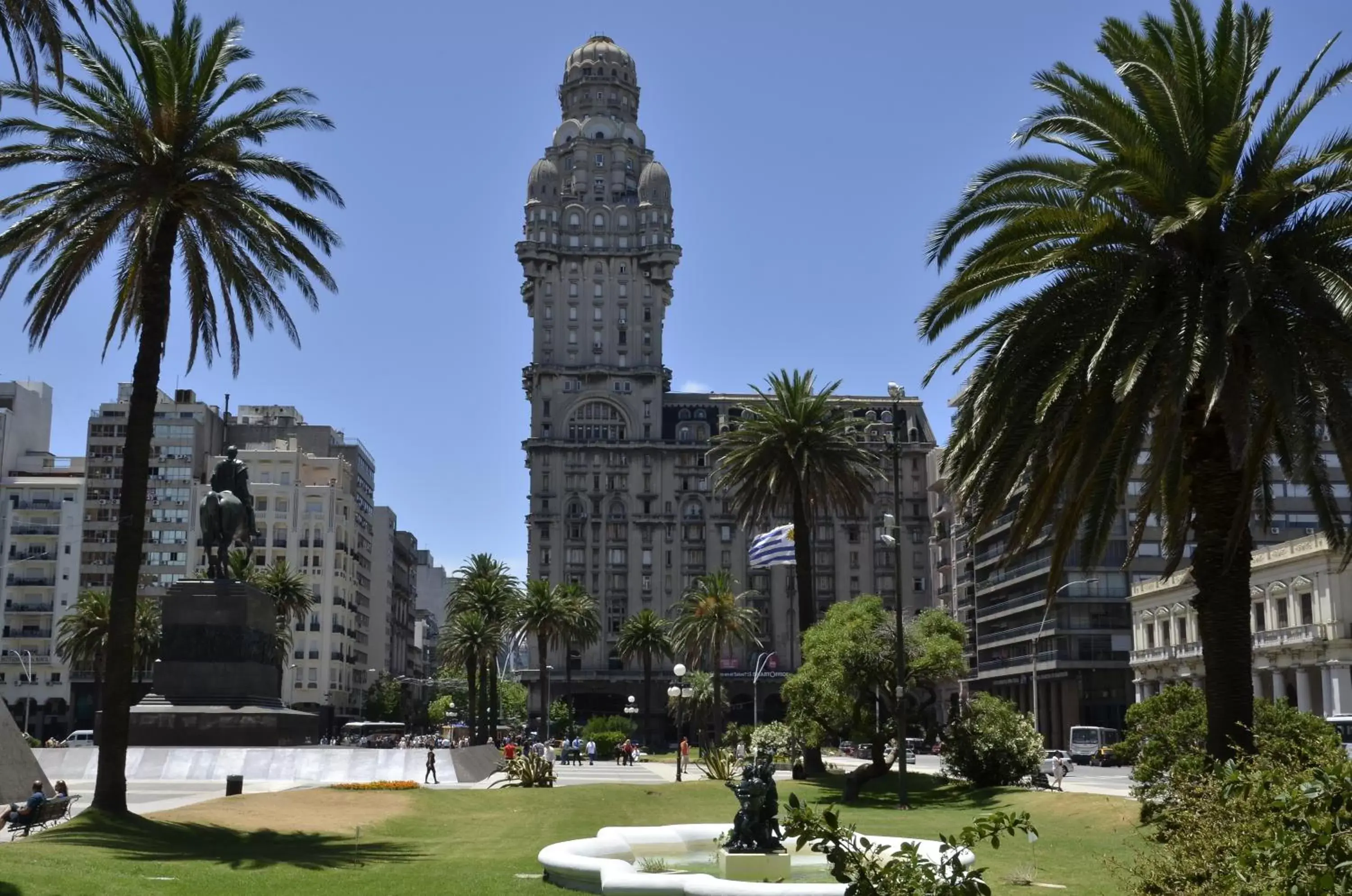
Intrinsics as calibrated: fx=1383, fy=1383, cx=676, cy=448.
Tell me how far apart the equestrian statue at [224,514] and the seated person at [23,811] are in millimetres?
17449

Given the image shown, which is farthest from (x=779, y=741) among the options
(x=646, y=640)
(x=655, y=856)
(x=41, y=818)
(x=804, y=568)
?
(x=646, y=640)

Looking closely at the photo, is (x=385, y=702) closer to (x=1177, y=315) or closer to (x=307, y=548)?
(x=307, y=548)

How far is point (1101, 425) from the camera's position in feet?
68.3

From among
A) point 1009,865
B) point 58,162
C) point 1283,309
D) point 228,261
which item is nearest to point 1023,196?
point 1283,309

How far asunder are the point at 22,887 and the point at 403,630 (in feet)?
521

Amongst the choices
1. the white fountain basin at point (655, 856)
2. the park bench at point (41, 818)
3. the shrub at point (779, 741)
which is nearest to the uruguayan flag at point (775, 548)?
the shrub at point (779, 741)

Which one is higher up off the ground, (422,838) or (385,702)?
(385,702)

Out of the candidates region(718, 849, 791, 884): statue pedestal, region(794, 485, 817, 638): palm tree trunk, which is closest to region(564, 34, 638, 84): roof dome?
region(794, 485, 817, 638): palm tree trunk

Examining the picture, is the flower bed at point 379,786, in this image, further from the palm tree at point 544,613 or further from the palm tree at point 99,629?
the palm tree at point 544,613

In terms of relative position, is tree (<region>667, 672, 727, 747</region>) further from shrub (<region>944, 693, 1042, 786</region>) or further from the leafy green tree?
shrub (<region>944, 693, 1042, 786</region>)

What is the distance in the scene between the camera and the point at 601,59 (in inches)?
5955

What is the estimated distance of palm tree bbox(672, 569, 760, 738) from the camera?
87312mm

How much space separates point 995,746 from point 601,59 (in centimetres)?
12087

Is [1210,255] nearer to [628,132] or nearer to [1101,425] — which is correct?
[1101,425]
